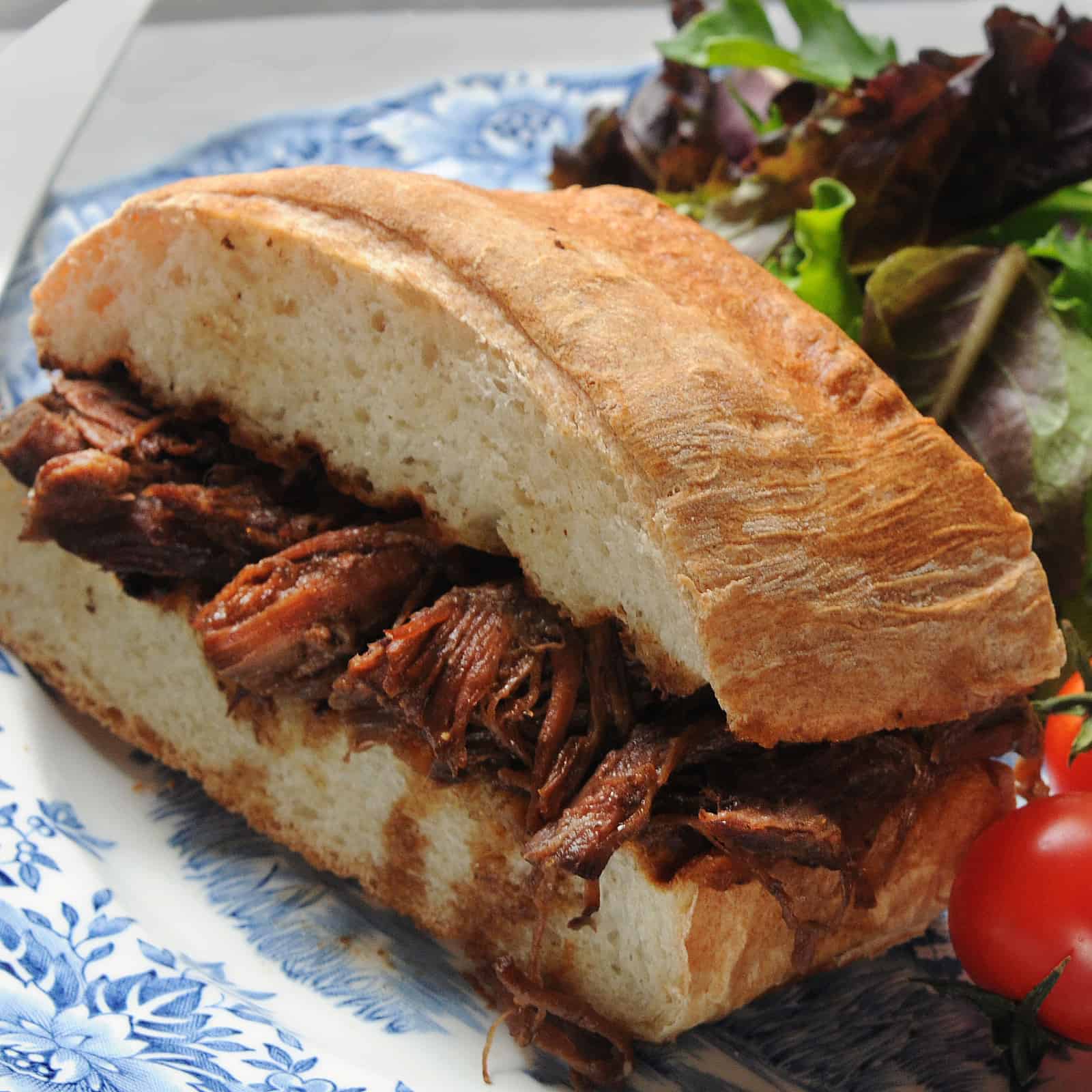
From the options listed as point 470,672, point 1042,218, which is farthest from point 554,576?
point 1042,218

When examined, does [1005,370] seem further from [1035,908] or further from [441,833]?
[441,833]

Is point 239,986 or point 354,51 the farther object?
point 354,51

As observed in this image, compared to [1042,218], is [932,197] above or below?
above

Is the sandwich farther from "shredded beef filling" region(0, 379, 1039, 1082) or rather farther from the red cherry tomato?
the red cherry tomato

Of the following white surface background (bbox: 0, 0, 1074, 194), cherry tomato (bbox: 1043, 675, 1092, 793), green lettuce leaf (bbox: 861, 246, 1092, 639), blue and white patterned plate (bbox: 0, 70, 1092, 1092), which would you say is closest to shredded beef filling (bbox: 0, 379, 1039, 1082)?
blue and white patterned plate (bbox: 0, 70, 1092, 1092)

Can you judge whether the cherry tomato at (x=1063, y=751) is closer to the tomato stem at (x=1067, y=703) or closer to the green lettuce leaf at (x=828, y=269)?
the tomato stem at (x=1067, y=703)

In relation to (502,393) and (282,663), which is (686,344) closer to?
(502,393)

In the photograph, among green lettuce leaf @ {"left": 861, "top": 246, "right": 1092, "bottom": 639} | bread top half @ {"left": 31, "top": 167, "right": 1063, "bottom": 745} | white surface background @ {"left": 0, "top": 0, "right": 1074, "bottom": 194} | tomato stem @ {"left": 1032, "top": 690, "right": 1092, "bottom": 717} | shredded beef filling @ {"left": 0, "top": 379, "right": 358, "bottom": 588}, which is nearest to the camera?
bread top half @ {"left": 31, "top": 167, "right": 1063, "bottom": 745}
